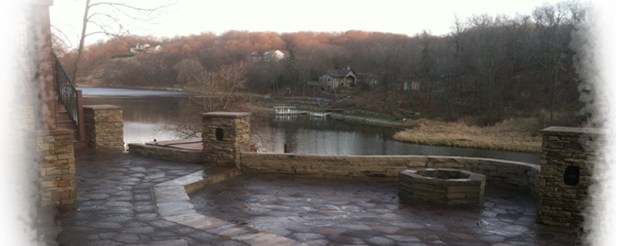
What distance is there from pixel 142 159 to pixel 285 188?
3.64m

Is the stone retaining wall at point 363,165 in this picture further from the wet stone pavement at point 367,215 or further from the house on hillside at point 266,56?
the house on hillside at point 266,56

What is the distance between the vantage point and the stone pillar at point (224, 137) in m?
8.40

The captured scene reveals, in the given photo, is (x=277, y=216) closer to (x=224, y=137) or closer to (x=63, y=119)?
(x=224, y=137)

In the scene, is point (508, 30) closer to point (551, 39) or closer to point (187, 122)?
point (551, 39)

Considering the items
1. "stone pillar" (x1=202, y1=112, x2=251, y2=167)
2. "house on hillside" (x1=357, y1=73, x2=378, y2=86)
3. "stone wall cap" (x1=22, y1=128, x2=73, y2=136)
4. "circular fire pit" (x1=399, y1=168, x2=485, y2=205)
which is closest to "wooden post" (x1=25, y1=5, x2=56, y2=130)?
"stone wall cap" (x1=22, y1=128, x2=73, y2=136)

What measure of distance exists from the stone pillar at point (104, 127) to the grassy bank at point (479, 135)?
2319 cm

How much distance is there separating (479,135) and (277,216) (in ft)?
99.5

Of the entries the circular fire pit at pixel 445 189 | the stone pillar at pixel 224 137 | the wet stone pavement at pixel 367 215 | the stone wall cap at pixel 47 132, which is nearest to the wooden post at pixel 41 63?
the stone wall cap at pixel 47 132

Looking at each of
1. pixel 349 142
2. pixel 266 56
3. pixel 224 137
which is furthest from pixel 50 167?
pixel 266 56

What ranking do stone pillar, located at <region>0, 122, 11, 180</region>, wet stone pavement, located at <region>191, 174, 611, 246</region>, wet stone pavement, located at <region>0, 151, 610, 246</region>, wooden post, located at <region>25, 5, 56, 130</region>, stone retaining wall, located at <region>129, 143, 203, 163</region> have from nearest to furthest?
wet stone pavement, located at <region>0, 151, 610, 246</region> → wet stone pavement, located at <region>191, 174, 611, 246</region> → wooden post, located at <region>25, 5, 56, 130</region> → stone pillar, located at <region>0, 122, 11, 180</region> → stone retaining wall, located at <region>129, 143, 203, 163</region>

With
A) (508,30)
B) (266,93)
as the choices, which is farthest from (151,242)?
(266,93)

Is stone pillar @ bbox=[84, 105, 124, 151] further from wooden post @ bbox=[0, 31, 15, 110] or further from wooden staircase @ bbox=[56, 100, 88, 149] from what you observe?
wooden post @ bbox=[0, 31, 15, 110]

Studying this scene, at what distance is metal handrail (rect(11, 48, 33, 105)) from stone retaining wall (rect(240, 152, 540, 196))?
6566 millimetres

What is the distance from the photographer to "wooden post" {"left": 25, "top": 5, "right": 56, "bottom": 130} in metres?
5.43
